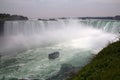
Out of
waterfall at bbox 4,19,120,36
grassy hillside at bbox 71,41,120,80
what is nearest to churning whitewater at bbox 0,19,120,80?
waterfall at bbox 4,19,120,36

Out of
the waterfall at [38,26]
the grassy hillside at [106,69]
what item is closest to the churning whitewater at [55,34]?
the waterfall at [38,26]

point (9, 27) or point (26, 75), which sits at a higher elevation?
point (9, 27)

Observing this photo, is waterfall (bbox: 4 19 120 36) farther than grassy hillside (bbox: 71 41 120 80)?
Yes

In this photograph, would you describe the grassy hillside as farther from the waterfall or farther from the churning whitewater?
the waterfall

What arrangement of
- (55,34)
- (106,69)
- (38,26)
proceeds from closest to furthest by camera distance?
(106,69), (38,26), (55,34)

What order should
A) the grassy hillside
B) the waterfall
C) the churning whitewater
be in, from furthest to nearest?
the waterfall < the churning whitewater < the grassy hillside

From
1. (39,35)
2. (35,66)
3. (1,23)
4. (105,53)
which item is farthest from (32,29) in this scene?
(105,53)

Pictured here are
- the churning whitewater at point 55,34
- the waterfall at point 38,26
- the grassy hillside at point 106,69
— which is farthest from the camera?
the waterfall at point 38,26

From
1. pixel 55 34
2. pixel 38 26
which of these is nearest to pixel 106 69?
pixel 38 26

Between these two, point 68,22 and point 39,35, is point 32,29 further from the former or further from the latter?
point 68,22

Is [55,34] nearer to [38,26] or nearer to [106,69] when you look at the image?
[38,26]

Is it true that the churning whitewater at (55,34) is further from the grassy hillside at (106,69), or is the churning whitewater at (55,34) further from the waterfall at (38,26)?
the grassy hillside at (106,69)
